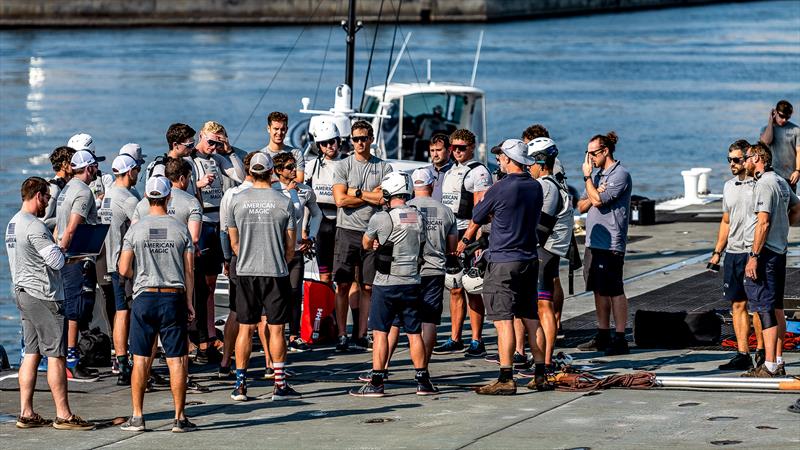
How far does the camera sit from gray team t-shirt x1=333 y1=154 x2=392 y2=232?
40.9 feet

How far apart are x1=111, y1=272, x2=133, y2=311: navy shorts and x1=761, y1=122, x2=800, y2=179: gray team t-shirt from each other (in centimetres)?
819

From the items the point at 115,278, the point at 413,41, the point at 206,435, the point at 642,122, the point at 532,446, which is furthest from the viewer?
the point at 413,41

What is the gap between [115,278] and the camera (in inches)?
450

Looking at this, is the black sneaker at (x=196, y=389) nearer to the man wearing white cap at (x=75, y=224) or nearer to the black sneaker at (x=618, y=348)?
the man wearing white cap at (x=75, y=224)

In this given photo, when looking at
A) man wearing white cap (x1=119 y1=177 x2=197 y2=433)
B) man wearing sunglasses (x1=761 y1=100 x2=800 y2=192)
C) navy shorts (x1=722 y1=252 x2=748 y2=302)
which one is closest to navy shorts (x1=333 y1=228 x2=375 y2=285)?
man wearing white cap (x1=119 y1=177 x2=197 y2=433)

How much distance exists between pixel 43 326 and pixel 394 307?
2588 mm

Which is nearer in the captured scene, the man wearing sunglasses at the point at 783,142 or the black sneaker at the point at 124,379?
the black sneaker at the point at 124,379

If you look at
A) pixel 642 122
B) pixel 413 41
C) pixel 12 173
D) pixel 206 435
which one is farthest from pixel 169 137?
pixel 413 41

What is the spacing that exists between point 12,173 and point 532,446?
35.0 metres

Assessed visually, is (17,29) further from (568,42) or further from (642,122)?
(642,122)

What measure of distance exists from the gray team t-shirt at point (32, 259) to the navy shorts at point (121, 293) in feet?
3.32

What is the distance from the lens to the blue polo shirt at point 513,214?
34.6 ft

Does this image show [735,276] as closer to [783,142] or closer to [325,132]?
[325,132]

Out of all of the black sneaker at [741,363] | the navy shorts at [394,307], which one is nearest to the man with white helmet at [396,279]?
the navy shorts at [394,307]
